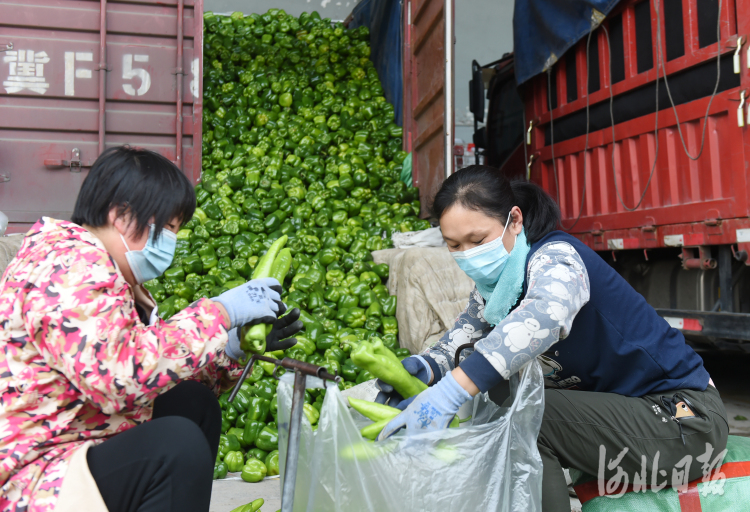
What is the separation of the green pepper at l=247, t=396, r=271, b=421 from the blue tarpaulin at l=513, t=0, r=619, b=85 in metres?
3.33

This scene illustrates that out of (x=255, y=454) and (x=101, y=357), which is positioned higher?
(x=101, y=357)

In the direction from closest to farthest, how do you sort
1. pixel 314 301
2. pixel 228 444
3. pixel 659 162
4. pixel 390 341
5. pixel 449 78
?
pixel 228 444 → pixel 659 162 → pixel 390 341 → pixel 314 301 → pixel 449 78

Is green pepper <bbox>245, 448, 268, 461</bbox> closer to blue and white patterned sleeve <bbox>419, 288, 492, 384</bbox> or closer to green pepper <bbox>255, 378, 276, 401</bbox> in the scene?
green pepper <bbox>255, 378, 276, 401</bbox>

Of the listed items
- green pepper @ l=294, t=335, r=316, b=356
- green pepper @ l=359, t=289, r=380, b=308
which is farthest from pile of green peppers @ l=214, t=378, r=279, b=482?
green pepper @ l=359, t=289, r=380, b=308

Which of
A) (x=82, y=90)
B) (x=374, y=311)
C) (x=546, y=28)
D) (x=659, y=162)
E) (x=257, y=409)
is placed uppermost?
(x=546, y=28)

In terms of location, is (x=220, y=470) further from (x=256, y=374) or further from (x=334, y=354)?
(x=334, y=354)

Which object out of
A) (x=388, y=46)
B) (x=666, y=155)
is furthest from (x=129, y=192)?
(x=388, y=46)

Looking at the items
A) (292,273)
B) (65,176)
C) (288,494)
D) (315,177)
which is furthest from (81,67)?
(288,494)

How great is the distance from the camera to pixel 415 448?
1365 mm

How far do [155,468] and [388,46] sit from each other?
5856 millimetres

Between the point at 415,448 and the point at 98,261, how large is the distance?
2.68 feet

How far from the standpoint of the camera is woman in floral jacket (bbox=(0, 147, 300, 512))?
1.14 m

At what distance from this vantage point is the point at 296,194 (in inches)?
208

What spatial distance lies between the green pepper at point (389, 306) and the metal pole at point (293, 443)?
112 inches
